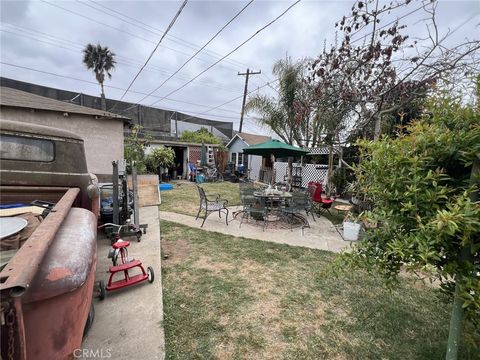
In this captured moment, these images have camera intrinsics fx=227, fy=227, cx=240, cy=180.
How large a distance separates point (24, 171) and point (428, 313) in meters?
5.49

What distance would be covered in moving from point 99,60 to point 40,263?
2332cm

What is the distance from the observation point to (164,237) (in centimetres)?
497

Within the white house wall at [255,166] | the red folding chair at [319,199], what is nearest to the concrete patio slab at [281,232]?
the red folding chair at [319,199]

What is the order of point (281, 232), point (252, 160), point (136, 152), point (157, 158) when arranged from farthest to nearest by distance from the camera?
point (252, 160) → point (157, 158) → point (136, 152) → point (281, 232)

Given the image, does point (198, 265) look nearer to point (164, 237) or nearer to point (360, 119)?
point (164, 237)

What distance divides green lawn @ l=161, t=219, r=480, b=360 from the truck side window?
238 centimetres

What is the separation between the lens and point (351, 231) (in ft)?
17.2

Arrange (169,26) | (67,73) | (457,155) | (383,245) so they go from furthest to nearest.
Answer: (67,73), (169,26), (383,245), (457,155)

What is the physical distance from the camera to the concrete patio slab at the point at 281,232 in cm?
502

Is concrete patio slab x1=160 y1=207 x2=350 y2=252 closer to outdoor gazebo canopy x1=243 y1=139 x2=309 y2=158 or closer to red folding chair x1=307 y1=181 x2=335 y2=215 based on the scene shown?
red folding chair x1=307 y1=181 x2=335 y2=215

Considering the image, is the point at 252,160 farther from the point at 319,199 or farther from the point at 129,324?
the point at 129,324

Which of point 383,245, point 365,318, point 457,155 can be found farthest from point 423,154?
point 365,318

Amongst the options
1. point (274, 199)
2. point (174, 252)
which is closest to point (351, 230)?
point (274, 199)

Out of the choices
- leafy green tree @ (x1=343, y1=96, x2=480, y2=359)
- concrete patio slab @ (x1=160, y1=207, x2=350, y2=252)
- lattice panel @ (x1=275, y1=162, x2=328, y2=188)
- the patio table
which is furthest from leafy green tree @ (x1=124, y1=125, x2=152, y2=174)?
leafy green tree @ (x1=343, y1=96, x2=480, y2=359)
